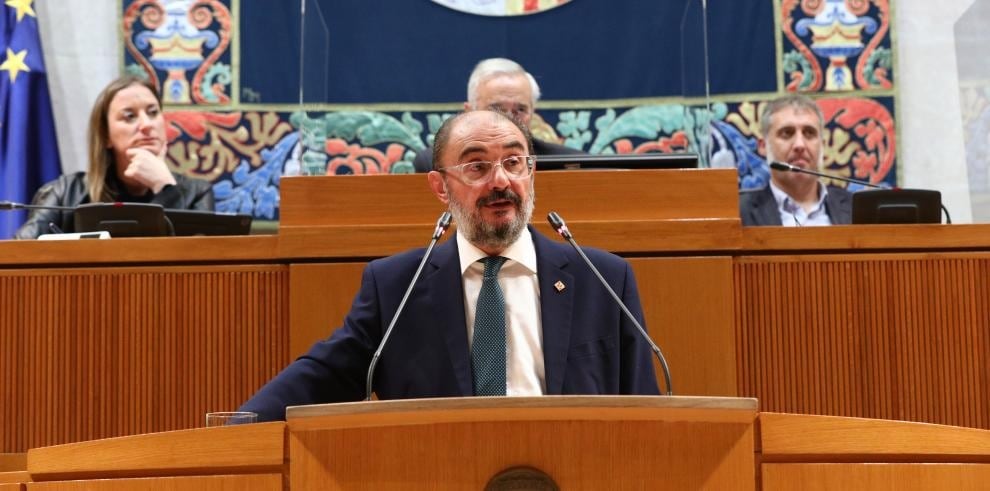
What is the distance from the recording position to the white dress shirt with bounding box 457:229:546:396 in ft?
8.28

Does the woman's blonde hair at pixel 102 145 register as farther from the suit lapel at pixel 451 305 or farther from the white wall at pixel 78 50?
the suit lapel at pixel 451 305

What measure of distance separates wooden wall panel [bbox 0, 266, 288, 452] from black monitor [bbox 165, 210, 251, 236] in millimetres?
262

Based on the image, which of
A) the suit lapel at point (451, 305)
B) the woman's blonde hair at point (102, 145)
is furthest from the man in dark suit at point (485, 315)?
the woman's blonde hair at point (102, 145)

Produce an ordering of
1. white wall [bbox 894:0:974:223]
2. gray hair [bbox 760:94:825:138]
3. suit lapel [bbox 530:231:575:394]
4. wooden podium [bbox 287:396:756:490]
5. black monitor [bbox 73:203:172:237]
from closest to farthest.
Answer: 1. wooden podium [bbox 287:396:756:490]
2. suit lapel [bbox 530:231:575:394]
3. black monitor [bbox 73:203:172:237]
4. gray hair [bbox 760:94:825:138]
5. white wall [bbox 894:0:974:223]

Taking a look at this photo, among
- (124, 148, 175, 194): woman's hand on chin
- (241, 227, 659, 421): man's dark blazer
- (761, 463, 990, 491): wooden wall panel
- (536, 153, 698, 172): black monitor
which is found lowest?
(761, 463, 990, 491): wooden wall panel

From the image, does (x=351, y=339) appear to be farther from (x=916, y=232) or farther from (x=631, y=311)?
(x=916, y=232)

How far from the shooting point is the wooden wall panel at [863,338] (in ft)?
9.59

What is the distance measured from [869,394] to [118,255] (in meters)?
1.89

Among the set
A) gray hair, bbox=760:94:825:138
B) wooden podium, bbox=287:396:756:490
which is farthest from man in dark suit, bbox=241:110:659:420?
gray hair, bbox=760:94:825:138

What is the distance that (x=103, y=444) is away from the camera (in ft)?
5.98

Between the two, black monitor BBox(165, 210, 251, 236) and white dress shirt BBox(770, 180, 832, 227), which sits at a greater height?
white dress shirt BBox(770, 180, 832, 227)

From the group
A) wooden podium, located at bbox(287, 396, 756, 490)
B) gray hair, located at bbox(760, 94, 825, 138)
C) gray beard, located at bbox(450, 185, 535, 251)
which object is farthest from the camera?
gray hair, located at bbox(760, 94, 825, 138)

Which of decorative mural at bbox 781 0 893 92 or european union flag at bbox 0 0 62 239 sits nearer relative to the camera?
european union flag at bbox 0 0 62 239

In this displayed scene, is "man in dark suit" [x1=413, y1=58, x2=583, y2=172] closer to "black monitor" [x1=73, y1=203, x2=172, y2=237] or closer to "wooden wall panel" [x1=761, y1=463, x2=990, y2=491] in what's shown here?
"black monitor" [x1=73, y1=203, x2=172, y2=237]
